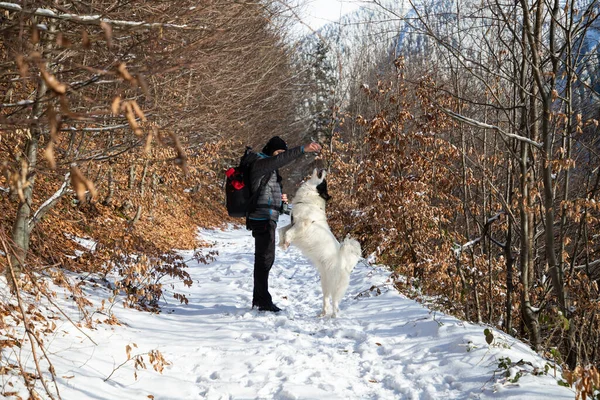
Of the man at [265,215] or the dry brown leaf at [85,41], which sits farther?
the man at [265,215]

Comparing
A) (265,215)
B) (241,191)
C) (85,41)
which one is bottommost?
(265,215)

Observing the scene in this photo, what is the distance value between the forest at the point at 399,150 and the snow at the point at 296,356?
36 cm

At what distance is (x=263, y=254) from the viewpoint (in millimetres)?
5160

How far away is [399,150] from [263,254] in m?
2.74

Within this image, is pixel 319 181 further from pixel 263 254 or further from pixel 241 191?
pixel 263 254

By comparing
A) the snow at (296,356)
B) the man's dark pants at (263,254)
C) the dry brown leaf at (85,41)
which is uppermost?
the dry brown leaf at (85,41)

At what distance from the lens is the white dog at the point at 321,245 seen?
510 cm

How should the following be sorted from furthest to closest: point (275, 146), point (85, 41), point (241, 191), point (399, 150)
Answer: point (399, 150), point (275, 146), point (241, 191), point (85, 41)

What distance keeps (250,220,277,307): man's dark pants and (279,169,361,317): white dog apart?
0.23m

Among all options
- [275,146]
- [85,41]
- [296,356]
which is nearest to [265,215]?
[275,146]

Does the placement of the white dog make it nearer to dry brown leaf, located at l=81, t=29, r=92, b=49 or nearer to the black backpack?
the black backpack

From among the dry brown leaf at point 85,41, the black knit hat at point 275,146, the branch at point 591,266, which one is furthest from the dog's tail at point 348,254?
the dry brown leaf at point 85,41

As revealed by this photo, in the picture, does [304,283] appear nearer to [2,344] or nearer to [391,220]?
[391,220]

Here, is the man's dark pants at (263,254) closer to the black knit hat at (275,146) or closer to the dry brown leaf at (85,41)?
the black knit hat at (275,146)
